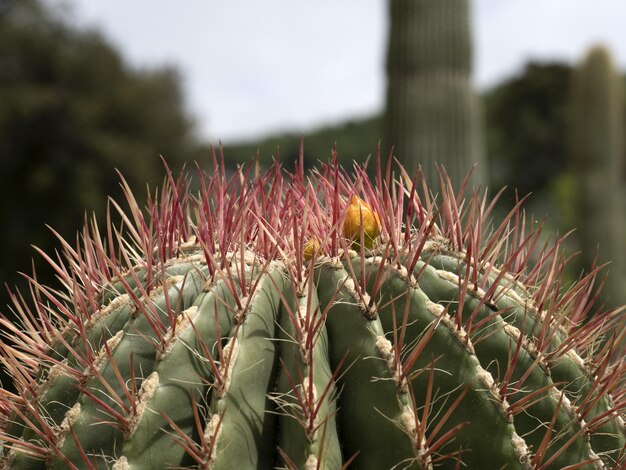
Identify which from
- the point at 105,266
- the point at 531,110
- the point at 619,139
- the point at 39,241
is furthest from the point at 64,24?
the point at 531,110

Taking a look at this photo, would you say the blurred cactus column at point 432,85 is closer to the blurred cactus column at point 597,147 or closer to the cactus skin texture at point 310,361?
the cactus skin texture at point 310,361

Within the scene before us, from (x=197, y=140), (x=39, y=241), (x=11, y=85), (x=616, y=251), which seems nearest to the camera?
(x=616, y=251)

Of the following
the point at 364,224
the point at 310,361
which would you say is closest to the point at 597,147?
the point at 364,224

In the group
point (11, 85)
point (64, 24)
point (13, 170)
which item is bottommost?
point (13, 170)

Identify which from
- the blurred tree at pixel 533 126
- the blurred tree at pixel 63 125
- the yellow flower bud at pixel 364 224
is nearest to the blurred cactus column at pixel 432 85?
the yellow flower bud at pixel 364 224

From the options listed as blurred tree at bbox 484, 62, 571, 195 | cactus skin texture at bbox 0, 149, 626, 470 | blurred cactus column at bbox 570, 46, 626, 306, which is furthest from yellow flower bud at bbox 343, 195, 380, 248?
blurred tree at bbox 484, 62, 571, 195

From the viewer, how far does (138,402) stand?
1255mm

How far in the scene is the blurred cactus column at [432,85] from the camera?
5.34 meters

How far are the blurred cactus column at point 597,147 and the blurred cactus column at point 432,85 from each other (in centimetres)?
584

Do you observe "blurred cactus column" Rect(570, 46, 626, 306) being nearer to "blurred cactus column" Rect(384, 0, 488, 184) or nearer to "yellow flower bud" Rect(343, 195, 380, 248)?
"blurred cactus column" Rect(384, 0, 488, 184)

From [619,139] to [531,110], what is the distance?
31020 mm

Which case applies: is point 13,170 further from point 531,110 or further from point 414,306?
point 531,110

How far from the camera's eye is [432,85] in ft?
17.8

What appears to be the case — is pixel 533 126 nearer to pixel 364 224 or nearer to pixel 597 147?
pixel 597 147
